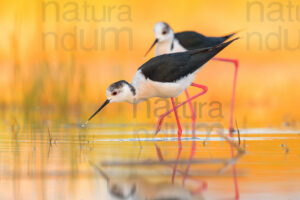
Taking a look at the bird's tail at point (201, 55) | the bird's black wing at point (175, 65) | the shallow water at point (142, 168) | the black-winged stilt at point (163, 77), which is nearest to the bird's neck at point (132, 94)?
the black-winged stilt at point (163, 77)

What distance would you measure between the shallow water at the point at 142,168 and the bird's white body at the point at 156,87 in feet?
2.70

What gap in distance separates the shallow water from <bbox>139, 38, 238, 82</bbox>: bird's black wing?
2.97ft

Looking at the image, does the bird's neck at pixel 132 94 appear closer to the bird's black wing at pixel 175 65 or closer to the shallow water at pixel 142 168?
the bird's black wing at pixel 175 65

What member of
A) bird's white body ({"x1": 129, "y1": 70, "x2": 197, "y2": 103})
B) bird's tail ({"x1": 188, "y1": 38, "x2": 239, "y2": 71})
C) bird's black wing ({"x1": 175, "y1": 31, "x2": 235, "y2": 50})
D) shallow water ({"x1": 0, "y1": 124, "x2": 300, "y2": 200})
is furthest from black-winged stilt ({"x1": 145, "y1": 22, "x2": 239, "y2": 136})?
shallow water ({"x1": 0, "y1": 124, "x2": 300, "y2": 200})

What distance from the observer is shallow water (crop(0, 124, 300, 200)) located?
12.1 feet

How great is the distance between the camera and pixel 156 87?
8008 mm

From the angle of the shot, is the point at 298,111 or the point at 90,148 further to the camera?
the point at 298,111

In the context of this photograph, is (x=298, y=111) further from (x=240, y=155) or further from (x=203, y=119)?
(x=240, y=155)

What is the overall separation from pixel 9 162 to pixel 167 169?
4.50 feet

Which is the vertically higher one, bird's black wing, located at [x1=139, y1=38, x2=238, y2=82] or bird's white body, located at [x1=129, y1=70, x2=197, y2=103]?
bird's black wing, located at [x1=139, y1=38, x2=238, y2=82]

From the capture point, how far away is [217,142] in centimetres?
689

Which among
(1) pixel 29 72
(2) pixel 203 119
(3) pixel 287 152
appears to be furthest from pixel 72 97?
(3) pixel 287 152

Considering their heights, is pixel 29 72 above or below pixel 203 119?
above

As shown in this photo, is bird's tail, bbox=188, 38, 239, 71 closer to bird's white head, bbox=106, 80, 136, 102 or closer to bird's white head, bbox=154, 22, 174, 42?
bird's white head, bbox=106, 80, 136, 102
